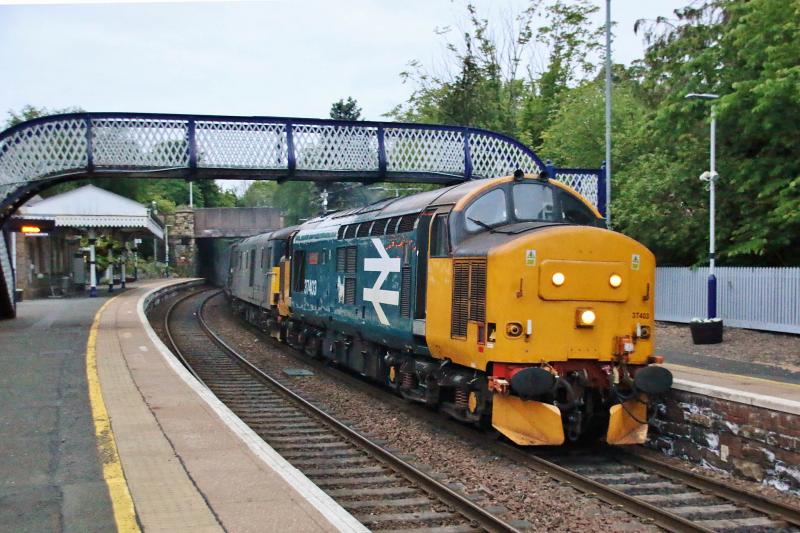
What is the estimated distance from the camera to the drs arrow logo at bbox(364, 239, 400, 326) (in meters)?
11.7

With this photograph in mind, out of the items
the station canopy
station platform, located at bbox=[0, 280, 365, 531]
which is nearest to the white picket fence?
station platform, located at bbox=[0, 280, 365, 531]

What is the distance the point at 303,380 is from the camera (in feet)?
53.2

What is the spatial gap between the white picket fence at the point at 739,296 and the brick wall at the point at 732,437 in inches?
499

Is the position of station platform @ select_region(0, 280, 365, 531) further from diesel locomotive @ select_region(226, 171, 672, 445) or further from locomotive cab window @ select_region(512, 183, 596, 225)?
locomotive cab window @ select_region(512, 183, 596, 225)

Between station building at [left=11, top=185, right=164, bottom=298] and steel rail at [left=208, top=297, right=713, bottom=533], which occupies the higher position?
station building at [left=11, top=185, right=164, bottom=298]

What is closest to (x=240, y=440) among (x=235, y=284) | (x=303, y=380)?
(x=303, y=380)

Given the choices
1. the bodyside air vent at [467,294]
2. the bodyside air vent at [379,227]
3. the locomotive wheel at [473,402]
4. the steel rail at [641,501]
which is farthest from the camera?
the bodyside air vent at [379,227]

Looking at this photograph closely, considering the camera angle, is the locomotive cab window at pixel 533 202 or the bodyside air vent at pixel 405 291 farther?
the bodyside air vent at pixel 405 291

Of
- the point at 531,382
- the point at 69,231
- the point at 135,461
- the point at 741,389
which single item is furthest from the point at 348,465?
the point at 69,231

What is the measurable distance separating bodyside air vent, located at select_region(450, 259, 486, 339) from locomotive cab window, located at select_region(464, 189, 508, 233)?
59 cm

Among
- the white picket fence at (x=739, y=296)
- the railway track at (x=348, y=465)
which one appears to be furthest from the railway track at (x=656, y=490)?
the white picket fence at (x=739, y=296)

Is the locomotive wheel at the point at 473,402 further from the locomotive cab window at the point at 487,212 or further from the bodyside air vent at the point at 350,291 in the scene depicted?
the bodyside air vent at the point at 350,291

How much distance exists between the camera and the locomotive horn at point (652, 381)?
29.2 feet

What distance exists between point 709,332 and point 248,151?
1268 centimetres
